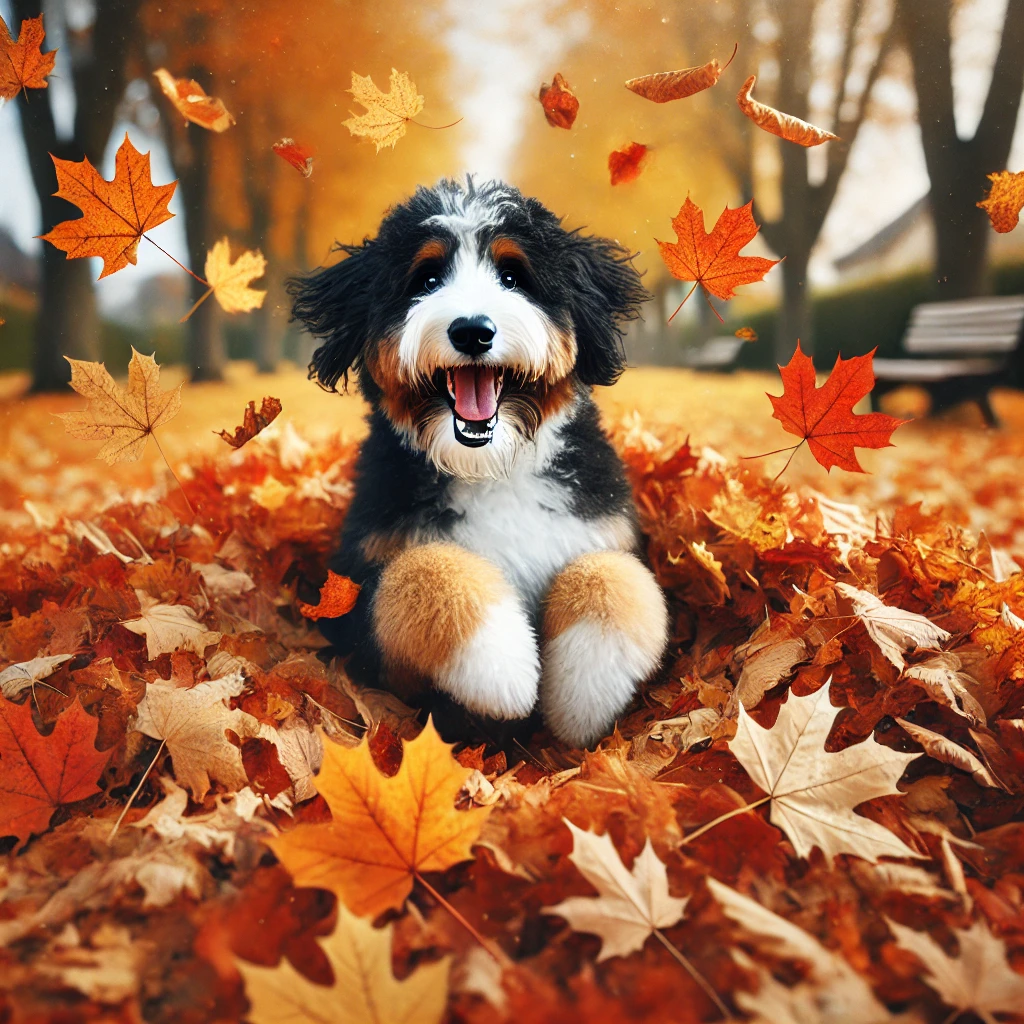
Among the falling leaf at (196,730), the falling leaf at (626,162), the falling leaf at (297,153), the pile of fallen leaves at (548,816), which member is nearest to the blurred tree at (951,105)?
the falling leaf at (626,162)

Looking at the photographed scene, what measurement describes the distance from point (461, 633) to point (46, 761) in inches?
37.9

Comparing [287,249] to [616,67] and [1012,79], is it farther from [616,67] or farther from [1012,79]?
[1012,79]

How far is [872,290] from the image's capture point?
5559 mm

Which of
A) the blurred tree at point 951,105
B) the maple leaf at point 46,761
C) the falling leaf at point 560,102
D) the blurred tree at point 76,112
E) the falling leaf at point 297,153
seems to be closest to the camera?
the maple leaf at point 46,761

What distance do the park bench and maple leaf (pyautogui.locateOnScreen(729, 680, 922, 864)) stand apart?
4248mm

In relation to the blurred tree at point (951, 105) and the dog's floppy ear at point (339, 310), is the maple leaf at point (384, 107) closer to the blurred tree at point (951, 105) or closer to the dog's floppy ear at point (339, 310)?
the dog's floppy ear at point (339, 310)

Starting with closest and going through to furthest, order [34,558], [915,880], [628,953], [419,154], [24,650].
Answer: [628,953]
[915,880]
[24,650]
[34,558]
[419,154]

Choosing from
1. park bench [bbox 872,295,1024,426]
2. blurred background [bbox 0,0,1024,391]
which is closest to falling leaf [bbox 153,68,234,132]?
blurred background [bbox 0,0,1024,391]

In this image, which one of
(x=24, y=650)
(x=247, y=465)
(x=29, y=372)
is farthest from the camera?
(x=29, y=372)

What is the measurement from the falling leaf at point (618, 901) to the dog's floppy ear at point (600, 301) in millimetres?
1384

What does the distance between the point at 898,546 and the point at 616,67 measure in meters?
2.85

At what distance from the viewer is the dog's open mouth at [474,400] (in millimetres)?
2088

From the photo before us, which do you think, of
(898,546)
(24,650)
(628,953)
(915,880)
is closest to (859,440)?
(898,546)

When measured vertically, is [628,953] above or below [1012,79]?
below
